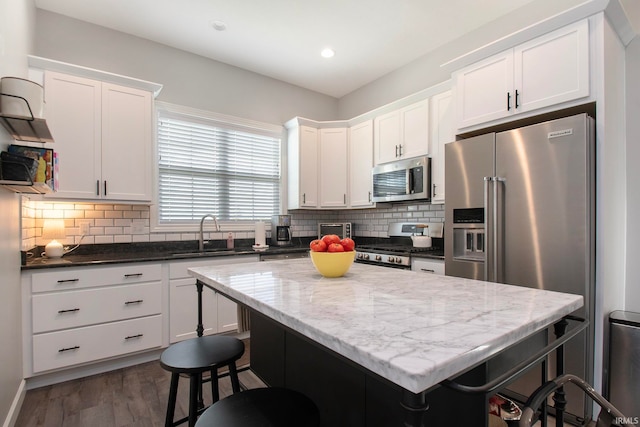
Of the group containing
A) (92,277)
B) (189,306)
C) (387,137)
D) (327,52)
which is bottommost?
(189,306)

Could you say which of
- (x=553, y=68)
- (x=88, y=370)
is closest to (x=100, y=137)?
(x=88, y=370)

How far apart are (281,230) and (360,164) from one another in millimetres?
1298

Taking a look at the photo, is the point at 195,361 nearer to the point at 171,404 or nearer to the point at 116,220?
the point at 171,404

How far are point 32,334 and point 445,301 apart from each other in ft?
9.41

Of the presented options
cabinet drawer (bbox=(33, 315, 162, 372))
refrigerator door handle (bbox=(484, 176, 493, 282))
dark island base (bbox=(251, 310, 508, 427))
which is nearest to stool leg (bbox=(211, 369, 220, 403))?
dark island base (bbox=(251, 310, 508, 427))

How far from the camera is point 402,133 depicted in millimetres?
3697

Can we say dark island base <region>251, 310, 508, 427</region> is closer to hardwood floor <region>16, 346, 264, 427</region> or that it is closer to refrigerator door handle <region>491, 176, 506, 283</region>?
hardwood floor <region>16, 346, 264, 427</region>

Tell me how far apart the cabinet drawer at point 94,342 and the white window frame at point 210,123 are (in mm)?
1048

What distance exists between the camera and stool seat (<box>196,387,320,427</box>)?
1.03m

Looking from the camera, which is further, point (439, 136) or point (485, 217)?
point (439, 136)

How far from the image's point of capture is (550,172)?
2117mm

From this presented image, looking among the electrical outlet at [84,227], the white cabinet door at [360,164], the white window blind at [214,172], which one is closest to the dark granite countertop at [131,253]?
the electrical outlet at [84,227]

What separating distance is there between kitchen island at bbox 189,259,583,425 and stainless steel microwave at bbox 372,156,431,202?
1.91 meters

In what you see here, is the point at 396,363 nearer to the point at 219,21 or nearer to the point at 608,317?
the point at 608,317
